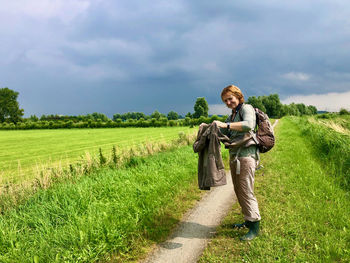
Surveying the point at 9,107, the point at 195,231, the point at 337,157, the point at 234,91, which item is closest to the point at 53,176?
Result: the point at 195,231

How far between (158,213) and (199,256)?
1441mm

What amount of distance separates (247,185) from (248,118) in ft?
3.62

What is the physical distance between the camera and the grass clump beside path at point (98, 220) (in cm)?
309

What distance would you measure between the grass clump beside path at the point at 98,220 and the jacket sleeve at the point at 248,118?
2.48 metres

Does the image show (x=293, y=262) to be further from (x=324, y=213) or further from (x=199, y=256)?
(x=324, y=213)

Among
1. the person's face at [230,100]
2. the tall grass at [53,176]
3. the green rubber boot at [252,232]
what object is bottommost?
the green rubber boot at [252,232]

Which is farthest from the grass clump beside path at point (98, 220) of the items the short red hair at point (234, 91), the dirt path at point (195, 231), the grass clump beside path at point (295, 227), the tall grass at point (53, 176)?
the short red hair at point (234, 91)

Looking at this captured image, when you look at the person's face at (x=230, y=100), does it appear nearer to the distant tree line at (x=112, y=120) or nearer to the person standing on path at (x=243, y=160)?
the person standing on path at (x=243, y=160)

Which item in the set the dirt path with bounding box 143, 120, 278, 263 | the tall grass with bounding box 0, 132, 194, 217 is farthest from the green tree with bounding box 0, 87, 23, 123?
the dirt path with bounding box 143, 120, 278, 263

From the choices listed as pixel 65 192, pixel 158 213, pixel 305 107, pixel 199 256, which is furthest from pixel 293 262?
pixel 305 107

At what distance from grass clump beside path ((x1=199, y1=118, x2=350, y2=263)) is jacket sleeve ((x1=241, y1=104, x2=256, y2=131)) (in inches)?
73.9

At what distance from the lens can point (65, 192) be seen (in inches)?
193

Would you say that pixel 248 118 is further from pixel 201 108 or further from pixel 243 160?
pixel 201 108

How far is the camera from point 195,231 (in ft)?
13.1
